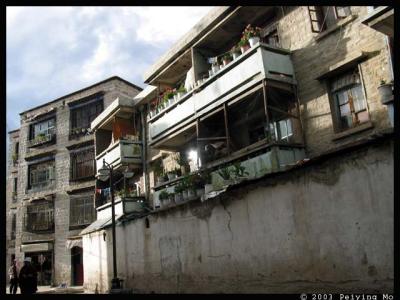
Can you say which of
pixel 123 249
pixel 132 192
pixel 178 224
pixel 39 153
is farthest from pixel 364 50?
pixel 39 153

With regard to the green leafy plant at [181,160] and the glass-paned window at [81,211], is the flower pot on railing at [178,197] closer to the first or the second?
the green leafy plant at [181,160]

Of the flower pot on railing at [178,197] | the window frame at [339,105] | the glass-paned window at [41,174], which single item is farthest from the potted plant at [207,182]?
the glass-paned window at [41,174]

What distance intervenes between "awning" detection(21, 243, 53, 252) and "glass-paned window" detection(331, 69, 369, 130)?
22.2m

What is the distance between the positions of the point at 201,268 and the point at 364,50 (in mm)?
7316

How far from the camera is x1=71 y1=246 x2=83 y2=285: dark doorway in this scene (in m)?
25.5

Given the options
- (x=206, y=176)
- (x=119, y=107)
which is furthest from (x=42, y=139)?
(x=206, y=176)

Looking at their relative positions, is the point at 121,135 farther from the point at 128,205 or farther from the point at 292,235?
the point at 292,235

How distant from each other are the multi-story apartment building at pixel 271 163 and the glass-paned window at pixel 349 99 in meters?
0.03

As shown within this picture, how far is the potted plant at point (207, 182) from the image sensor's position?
1294 centimetres

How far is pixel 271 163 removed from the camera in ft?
37.2

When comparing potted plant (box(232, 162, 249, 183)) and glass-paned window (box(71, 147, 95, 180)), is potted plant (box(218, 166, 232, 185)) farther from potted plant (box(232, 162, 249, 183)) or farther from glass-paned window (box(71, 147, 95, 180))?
glass-paned window (box(71, 147, 95, 180))

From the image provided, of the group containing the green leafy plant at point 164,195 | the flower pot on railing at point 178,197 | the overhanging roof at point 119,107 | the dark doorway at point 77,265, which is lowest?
the dark doorway at point 77,265

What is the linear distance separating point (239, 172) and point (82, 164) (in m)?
17.7

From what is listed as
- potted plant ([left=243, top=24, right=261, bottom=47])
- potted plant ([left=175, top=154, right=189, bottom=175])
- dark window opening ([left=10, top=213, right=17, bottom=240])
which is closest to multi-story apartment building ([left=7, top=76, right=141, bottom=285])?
dark window opening ([left=10, top=213, right=17, bottom=240])
